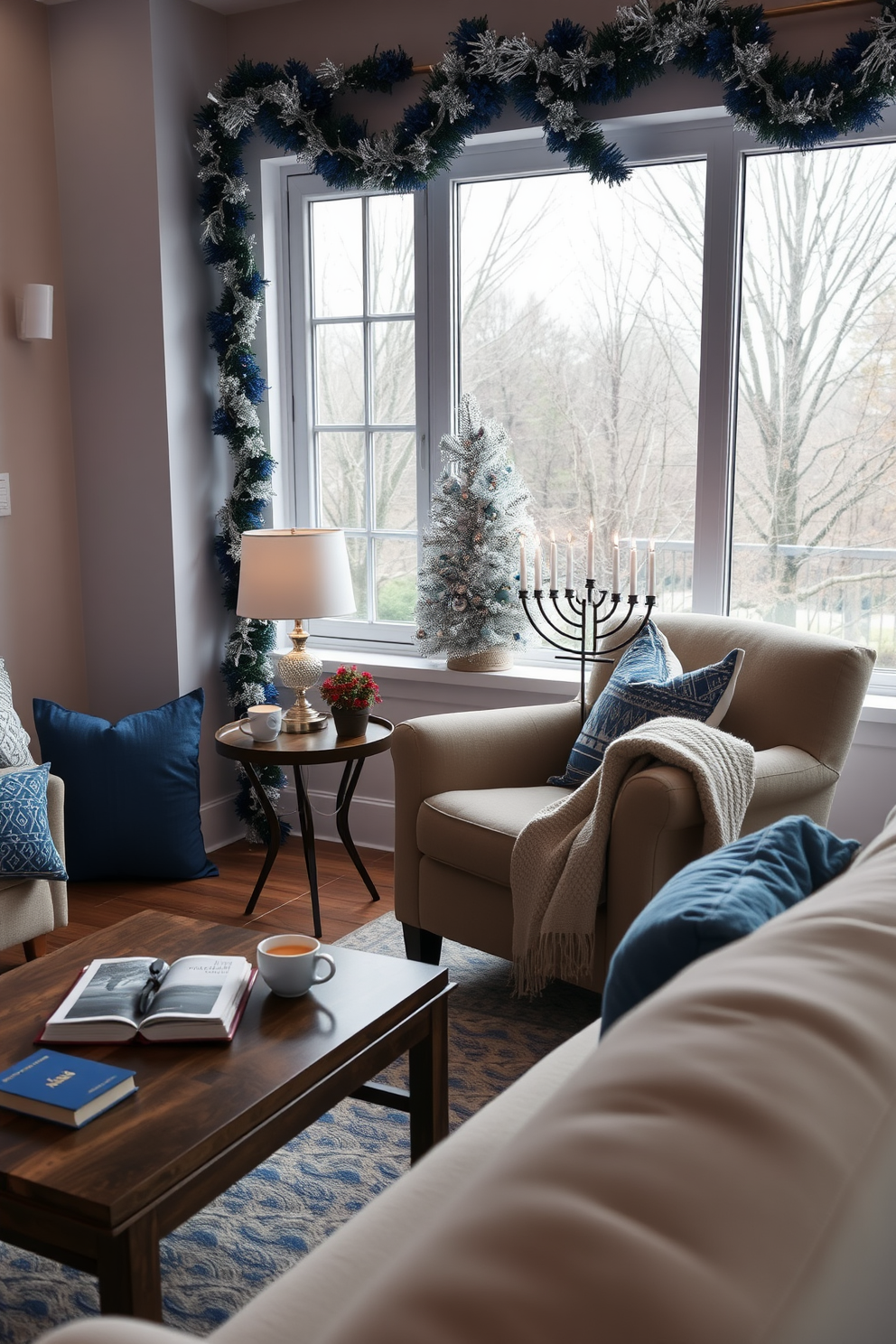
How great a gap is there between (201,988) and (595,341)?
258 cm

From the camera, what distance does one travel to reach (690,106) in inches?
132

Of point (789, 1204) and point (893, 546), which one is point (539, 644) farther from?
point (789, 1204)

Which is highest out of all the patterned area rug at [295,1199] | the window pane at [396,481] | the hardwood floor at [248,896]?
the window pane at [396,481]

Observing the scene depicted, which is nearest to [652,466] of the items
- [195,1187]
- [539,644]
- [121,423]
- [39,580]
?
[539,644]

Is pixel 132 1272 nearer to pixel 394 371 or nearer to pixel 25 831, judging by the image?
pixel 25 831

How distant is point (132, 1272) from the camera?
142 centimetres

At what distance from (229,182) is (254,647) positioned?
5.02ft

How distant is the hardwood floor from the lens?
350 centimetres

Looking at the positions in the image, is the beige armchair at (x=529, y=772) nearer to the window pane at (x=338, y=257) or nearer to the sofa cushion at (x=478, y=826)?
the sofa cushion at (x=478, y=826)

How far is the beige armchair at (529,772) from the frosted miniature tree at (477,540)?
0.64m

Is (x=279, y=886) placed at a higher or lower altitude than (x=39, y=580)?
lower

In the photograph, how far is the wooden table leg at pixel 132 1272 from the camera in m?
1.42

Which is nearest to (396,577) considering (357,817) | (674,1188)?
(357,817)

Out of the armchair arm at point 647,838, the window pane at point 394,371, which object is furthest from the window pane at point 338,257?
the armchair arm at point 647,838
